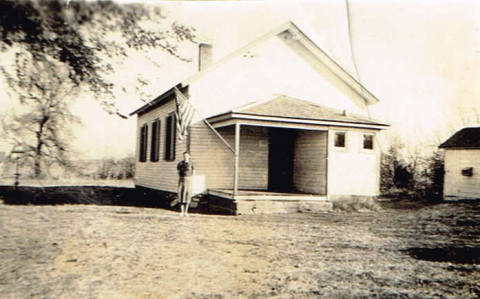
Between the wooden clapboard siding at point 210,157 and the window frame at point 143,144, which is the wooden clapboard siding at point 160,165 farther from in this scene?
the wooden clapboard siding at point 210,157

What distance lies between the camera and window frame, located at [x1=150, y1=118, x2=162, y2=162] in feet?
52.6

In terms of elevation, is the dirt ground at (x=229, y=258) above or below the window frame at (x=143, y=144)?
below

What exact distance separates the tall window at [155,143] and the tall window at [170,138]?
4.01 ft

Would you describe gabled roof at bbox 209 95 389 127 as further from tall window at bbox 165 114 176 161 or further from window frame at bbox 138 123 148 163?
window frame at bbox 138 123 148 163

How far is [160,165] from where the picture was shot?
15711 millimetres

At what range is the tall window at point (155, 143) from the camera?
16109mm

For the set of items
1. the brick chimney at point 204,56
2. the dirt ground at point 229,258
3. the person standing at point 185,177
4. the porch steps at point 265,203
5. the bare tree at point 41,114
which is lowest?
the dirt ground at point 229,258

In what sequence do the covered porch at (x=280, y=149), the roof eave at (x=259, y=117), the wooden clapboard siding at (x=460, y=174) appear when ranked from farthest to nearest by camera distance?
the wooden clapboard siding at (x=460, y=174) < the covered porch at (x=280, y=149) < the roof eave at (x=259, y=117)

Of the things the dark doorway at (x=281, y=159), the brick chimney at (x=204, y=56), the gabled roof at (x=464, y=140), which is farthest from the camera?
the gabled roof at (x=464, y=140)

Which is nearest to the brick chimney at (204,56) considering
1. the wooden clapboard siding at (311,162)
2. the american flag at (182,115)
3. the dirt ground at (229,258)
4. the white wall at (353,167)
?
the american flag at (182,115)

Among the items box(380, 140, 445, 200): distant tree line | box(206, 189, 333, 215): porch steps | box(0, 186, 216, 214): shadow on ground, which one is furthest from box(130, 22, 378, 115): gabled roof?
box(380, 140, 445, 200): distant tree line

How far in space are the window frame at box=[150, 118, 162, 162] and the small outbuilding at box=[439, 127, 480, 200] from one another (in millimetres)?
11745

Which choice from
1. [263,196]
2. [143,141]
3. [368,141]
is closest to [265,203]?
[263,196]

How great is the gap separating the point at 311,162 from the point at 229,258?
851 cm
